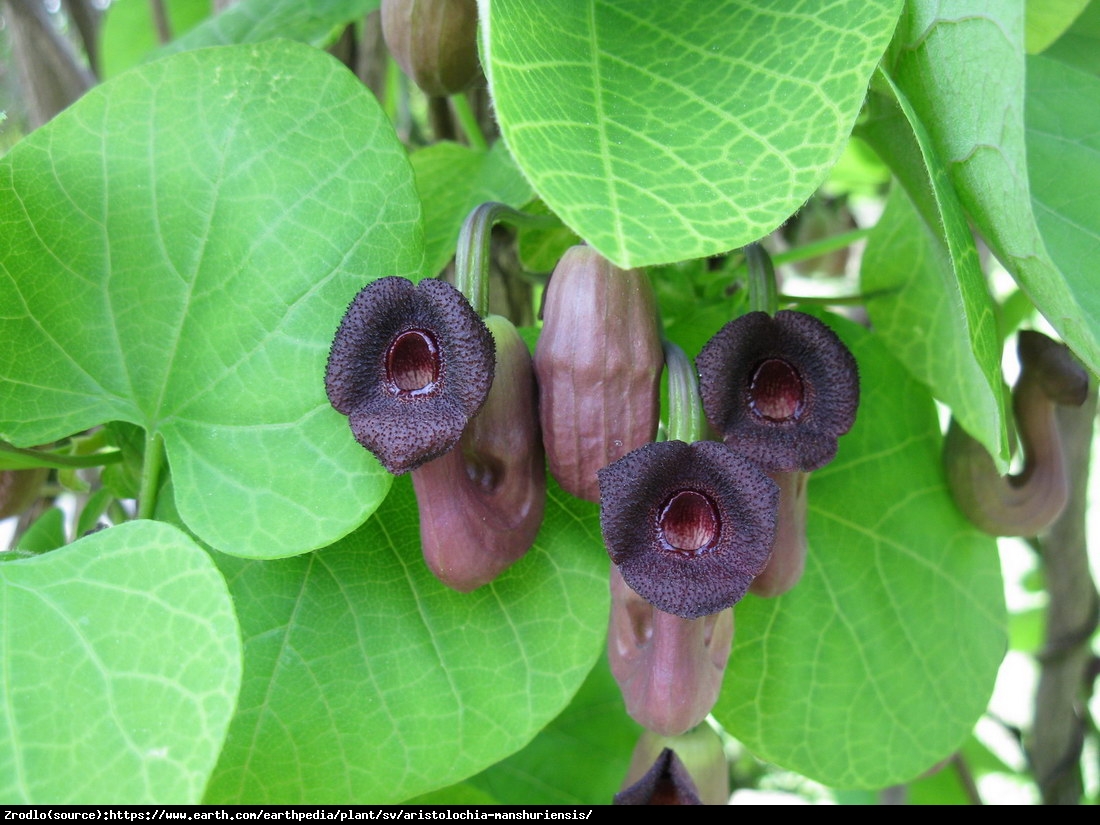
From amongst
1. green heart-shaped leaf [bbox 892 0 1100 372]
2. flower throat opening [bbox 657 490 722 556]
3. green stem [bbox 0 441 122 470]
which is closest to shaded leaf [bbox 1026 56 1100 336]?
green heart-shaped leaf [bbox 892 0 1100 372]

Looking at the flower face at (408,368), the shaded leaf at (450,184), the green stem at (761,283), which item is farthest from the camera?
the shaded leaf at (450,184)

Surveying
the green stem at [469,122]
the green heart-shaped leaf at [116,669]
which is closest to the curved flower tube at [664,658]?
the green heart-shaped leaf at [116,669]

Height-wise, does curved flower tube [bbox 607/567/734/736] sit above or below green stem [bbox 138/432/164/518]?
below

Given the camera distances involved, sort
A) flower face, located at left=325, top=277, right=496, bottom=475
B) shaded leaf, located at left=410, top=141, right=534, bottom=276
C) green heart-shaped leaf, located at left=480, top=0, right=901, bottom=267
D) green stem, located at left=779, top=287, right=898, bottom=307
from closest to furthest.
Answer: green heart-shaped leaf, located at left=480, top=0, right=901, bottom=267 < flower face, located at left=325, top=277, right=496, bottom=475 < green stem, located at left=779, top=287, right=898, bottom=307 < shaded leaf, located at left=410, top=141, right=534, bottom=276

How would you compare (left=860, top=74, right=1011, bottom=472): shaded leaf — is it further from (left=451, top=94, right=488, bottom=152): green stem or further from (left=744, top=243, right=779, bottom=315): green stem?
(left=451, top=94, right=488, bottom=152): green stem

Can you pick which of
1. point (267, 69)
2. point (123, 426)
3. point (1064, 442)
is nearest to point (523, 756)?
→ point (123, 426)

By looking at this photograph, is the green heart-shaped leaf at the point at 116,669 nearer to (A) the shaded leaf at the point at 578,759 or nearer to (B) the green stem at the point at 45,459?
(B) the green stem at the point at 45,459
